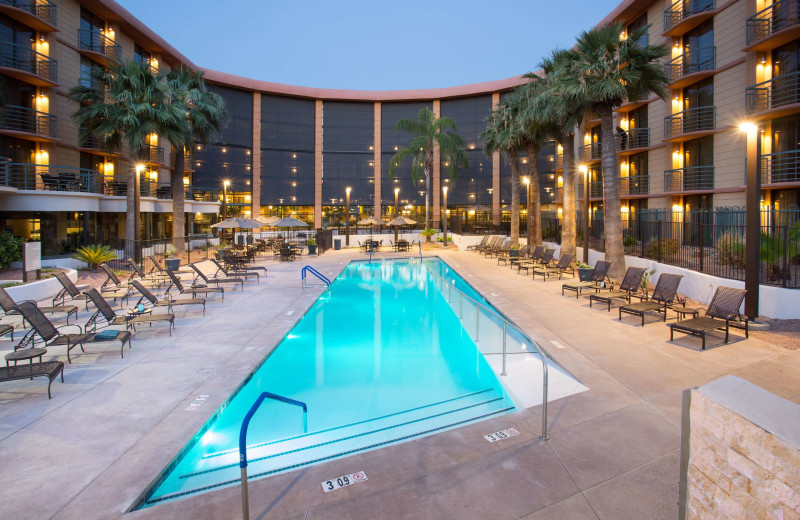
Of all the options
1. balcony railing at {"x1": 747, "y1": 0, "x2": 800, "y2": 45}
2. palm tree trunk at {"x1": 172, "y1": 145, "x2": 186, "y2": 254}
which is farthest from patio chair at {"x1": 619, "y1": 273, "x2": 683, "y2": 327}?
palm tree trunk at {"x1": 172, "y1": 145, "x2": 186, "y2": 254}

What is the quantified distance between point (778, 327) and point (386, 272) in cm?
1636

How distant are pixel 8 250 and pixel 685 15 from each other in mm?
34058

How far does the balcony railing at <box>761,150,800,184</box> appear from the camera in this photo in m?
18.0

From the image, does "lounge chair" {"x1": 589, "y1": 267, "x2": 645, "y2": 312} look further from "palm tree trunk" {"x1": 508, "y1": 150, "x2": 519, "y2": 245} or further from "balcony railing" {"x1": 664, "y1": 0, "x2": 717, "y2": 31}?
"balcony railing" {"x1": 664, "y1": 0, "x2": 717, "y2": 31}

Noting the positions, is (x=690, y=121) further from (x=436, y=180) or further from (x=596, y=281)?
(x=436, y=180)

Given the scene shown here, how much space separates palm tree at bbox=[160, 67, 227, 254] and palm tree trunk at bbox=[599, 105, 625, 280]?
71.0 feet

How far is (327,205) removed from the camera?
1983 inches

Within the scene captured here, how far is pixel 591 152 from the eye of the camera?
31906 millimetres

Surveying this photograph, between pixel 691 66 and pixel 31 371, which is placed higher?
pixel 691 66

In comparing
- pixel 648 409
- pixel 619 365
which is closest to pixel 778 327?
pixel 619 365

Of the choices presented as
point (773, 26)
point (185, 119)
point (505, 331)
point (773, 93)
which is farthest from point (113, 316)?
point (773, 26)

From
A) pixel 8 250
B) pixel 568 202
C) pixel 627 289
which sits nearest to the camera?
pixel 627 289

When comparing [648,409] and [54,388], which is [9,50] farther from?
[648,409]

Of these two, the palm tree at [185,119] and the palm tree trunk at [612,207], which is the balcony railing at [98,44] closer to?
the palm tree at [185,119]
